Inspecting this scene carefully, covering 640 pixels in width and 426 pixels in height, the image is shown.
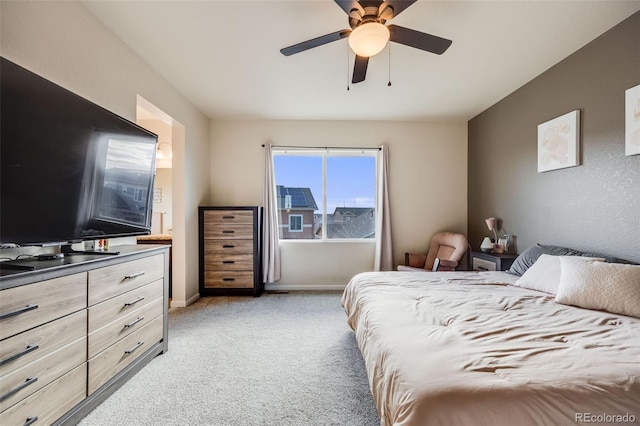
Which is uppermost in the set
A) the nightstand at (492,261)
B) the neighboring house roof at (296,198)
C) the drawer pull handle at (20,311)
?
the neighboring house roof at (296,198)

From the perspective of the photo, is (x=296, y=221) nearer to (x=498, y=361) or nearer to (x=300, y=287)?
(x=300, y=287)

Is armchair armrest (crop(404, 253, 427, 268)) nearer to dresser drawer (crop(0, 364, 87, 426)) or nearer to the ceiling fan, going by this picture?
the ceiling fan

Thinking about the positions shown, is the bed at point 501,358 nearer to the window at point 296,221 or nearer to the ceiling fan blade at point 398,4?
the ceiling fan blade at point 398,4

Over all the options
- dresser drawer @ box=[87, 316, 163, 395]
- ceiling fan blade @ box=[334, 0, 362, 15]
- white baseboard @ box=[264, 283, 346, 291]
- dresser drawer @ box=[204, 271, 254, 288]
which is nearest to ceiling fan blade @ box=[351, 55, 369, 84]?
ceiling fan blade @ box=[334, 0, 362, 15]

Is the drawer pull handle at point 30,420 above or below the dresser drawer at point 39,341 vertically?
below

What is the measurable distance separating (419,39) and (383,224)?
112 inches

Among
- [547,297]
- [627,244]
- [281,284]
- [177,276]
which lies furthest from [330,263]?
[627,244]

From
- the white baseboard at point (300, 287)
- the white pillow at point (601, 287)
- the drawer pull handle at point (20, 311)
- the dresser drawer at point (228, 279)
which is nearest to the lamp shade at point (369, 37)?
the white pillow at point (601, 287)

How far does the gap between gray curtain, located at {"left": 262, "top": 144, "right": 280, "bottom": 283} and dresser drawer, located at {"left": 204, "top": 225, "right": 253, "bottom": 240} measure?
14.0 inches

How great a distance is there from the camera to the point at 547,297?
2010mm

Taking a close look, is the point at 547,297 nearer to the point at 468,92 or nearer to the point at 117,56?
the point at 468,92

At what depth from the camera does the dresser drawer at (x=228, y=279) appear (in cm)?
408

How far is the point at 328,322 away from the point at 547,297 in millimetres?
1948

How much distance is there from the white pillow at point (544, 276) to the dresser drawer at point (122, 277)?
292 cm
